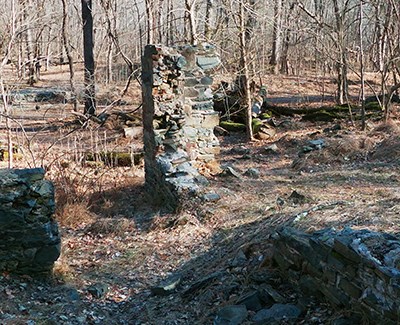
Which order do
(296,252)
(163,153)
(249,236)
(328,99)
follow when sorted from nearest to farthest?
(296,252) < (249,236) < (163,153) < (328,99)

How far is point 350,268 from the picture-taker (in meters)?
4.03

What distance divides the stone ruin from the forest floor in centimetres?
47

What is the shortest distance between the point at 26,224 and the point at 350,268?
3715mm

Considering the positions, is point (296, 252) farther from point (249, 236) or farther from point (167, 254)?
point (167, 254)

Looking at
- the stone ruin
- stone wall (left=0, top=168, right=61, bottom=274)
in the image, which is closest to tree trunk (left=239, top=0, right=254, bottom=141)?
the stone ruin

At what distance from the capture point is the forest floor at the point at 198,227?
5336 millimetres

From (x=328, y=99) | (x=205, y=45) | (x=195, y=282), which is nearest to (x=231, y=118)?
(x=328, y=99)

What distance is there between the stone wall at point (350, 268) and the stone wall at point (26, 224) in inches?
109

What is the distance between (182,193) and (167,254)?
1.50 meters

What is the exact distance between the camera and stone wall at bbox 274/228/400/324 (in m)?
3.59

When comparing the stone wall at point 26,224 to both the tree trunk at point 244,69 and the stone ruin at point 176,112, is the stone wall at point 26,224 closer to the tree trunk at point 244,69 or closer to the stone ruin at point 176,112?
the stone ruin at point 176,112

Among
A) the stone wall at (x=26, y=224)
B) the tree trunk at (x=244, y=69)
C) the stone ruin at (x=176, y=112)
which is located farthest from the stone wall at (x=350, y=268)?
the tree trunk at (x=244, y=69)

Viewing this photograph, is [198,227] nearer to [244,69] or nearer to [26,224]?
[26,224]

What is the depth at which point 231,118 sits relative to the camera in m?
16.8
